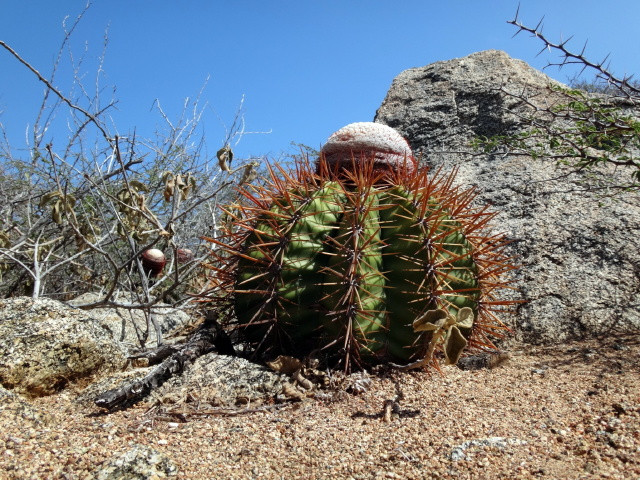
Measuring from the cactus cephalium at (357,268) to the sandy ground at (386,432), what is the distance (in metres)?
0.23

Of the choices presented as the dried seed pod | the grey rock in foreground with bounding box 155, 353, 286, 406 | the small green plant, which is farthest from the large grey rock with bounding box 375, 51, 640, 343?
the dried seed pod

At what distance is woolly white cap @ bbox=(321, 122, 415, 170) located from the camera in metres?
2.70

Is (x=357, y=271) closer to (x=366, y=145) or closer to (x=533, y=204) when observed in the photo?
(x=366, y=145)

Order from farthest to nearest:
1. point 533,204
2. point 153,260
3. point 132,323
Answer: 1. point 153,260
2. point 132,323
3. point 533,204

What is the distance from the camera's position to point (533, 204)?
3.69m

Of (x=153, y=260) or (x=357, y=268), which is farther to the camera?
(x=153, y=260)

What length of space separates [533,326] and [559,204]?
3.40ft

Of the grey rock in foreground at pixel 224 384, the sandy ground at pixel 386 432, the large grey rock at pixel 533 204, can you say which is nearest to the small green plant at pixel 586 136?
the large grey rock at pixel 533 204

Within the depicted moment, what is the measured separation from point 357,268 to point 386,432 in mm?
721

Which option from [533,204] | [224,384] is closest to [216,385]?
[224,384]

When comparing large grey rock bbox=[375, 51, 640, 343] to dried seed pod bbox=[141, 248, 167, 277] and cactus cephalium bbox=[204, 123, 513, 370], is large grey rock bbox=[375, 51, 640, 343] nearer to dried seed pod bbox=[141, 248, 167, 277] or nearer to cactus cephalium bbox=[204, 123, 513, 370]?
cactus cephalium bbox=[204, 123, 513, 370]

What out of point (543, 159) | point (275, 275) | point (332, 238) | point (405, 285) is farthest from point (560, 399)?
point (543, 159)

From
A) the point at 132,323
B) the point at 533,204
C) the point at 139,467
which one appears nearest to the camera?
the point at 139,467

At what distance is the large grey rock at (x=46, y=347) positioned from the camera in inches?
87.7
